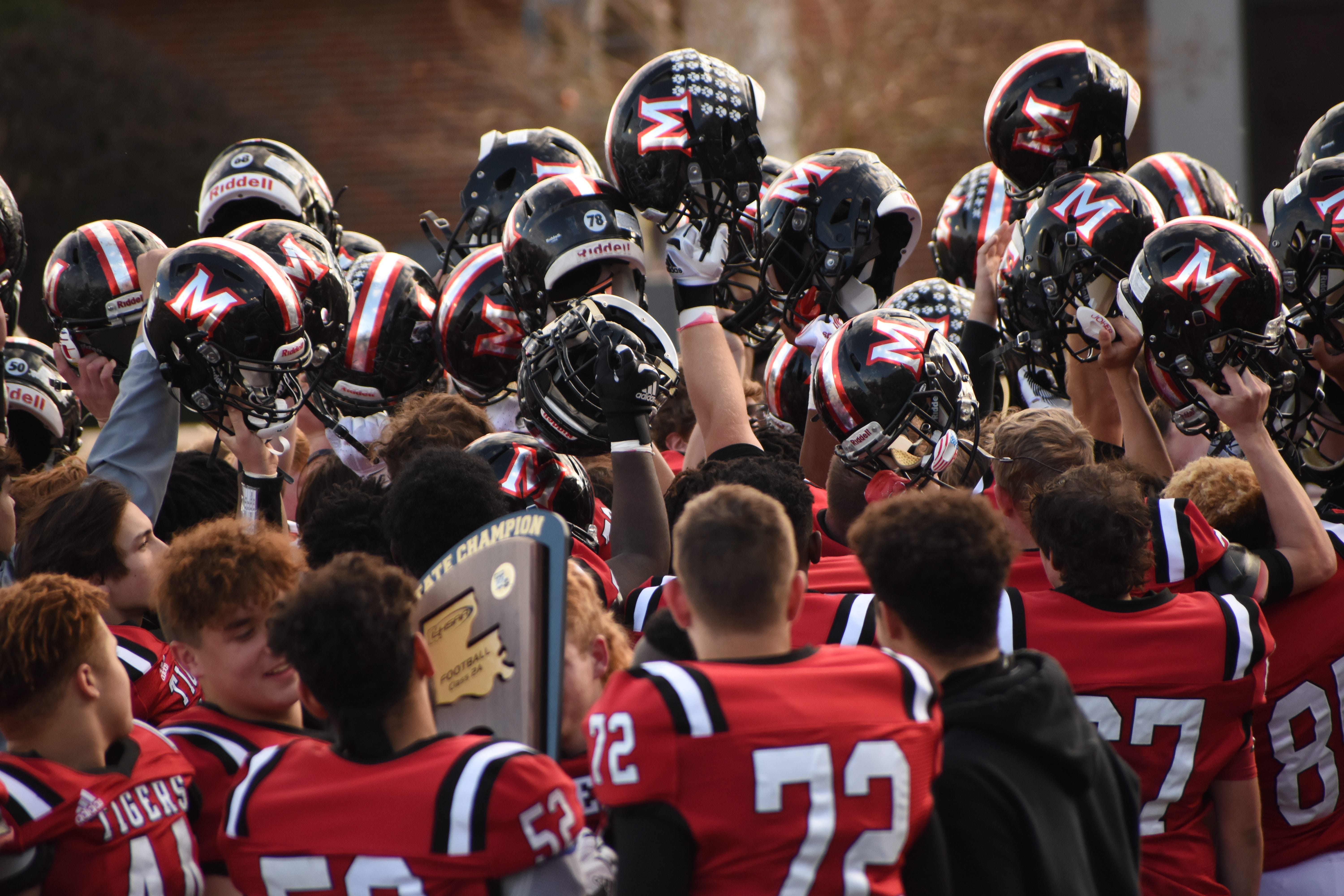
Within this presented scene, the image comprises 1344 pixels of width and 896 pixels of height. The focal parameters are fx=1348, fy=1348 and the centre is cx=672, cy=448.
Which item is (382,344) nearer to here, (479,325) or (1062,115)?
(479,325)

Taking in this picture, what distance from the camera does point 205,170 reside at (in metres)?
13.4

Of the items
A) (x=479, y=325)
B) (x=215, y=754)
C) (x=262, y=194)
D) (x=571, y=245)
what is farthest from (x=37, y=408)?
(x=215, y=754)

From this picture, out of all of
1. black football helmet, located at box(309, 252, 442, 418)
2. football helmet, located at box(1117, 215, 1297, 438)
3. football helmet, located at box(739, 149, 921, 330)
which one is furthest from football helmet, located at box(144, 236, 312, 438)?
football helmet, located at box(1117, 215, 1297, 438)

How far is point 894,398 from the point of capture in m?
3.54

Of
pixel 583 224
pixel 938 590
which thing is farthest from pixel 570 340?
pixel 938 590

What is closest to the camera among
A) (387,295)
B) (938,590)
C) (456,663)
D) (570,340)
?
(938,590)

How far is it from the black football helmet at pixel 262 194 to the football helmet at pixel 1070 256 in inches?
98.3

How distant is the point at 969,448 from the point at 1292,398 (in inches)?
37.0

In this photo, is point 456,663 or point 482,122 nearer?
point 456,663

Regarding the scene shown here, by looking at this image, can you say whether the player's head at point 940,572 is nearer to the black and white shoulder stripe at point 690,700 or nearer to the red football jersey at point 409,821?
the black and white shoulder stripe at point 690,700

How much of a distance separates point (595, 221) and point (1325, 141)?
7.94 feet

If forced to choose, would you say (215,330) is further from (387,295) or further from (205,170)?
(205,170)

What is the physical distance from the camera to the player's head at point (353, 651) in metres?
2.29

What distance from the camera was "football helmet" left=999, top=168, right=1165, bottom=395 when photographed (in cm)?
402
